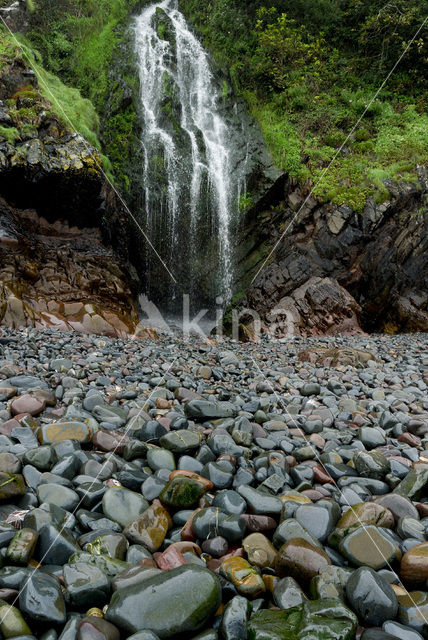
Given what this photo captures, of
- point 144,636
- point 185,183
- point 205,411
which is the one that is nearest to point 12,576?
point 144,636

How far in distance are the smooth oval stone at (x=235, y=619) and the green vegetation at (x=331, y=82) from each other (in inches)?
428

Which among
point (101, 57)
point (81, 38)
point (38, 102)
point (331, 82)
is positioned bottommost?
point (38, 102)

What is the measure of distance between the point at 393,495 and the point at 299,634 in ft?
3.60

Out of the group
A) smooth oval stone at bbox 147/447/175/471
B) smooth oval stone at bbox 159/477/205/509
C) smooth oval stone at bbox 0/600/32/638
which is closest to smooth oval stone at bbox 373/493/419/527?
smooth oval stone at bbox 159/477/205/509

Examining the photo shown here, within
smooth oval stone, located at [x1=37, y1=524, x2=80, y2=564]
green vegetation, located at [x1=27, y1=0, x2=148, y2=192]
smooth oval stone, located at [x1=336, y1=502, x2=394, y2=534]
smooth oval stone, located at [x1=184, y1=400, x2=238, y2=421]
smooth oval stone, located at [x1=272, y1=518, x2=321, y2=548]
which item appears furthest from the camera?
green vegetation, located at [x1=27, y1=0, x2=148, y2=192]

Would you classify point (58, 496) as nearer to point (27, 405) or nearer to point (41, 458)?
point (41, 458)

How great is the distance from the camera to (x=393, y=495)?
79.0 inches

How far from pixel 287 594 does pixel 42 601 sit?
2.86 feet

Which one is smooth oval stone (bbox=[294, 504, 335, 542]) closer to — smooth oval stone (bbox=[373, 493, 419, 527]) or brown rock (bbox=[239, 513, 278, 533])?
brown rock (bbox=[239, 513, 278, 533])

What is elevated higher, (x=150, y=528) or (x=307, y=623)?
(x=307, y=623)

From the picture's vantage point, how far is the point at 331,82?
1372 centimetres

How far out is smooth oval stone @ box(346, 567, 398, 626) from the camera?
1.32 metres

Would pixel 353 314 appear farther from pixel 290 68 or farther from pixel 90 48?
pixel 90 48

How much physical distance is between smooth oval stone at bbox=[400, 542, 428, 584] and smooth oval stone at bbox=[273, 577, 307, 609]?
1.50 feet
